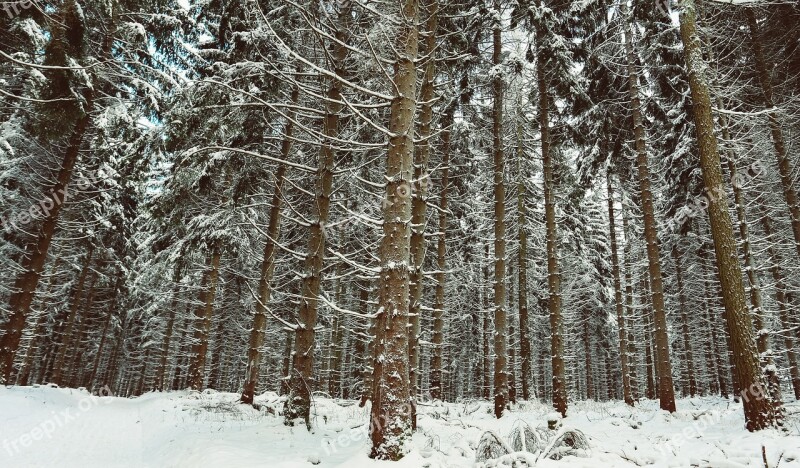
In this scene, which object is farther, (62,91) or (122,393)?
(122,393)

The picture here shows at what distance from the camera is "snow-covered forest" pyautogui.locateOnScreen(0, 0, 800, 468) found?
5523 millimetres

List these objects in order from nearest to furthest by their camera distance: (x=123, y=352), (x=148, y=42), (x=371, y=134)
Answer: (x=371, y=134) → (x=148, y=42) → (x=123, y=352)

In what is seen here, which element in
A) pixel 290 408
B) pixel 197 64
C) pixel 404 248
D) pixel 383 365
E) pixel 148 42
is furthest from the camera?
pixel 197 64

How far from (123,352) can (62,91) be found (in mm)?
33959

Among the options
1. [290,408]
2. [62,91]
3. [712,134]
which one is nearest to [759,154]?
[712,134]

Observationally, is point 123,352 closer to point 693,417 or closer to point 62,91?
point 62,91

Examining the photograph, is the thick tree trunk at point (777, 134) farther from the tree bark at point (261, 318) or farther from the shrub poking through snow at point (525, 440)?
the tree bark at point (261, 318)

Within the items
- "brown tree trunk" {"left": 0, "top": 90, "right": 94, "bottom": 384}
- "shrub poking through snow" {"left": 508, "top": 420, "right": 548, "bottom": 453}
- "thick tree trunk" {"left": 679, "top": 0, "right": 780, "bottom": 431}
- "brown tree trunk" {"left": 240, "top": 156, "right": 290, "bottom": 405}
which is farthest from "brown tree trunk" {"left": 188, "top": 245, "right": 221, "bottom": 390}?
"thick tree trunk" {"left": 679, "top": 0, "right": 780, "bottom": 431}

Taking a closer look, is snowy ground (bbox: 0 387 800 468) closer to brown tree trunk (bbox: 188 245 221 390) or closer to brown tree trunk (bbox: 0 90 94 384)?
brown tree trunk (bbox: 0 90 94 384)

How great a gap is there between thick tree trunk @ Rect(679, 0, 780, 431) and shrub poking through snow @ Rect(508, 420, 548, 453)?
159 inches

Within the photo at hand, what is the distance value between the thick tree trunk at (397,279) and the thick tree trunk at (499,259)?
6.55 metres

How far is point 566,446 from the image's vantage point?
16.8 ft

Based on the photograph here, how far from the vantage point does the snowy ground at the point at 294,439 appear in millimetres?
5000

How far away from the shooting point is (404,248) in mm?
5020
